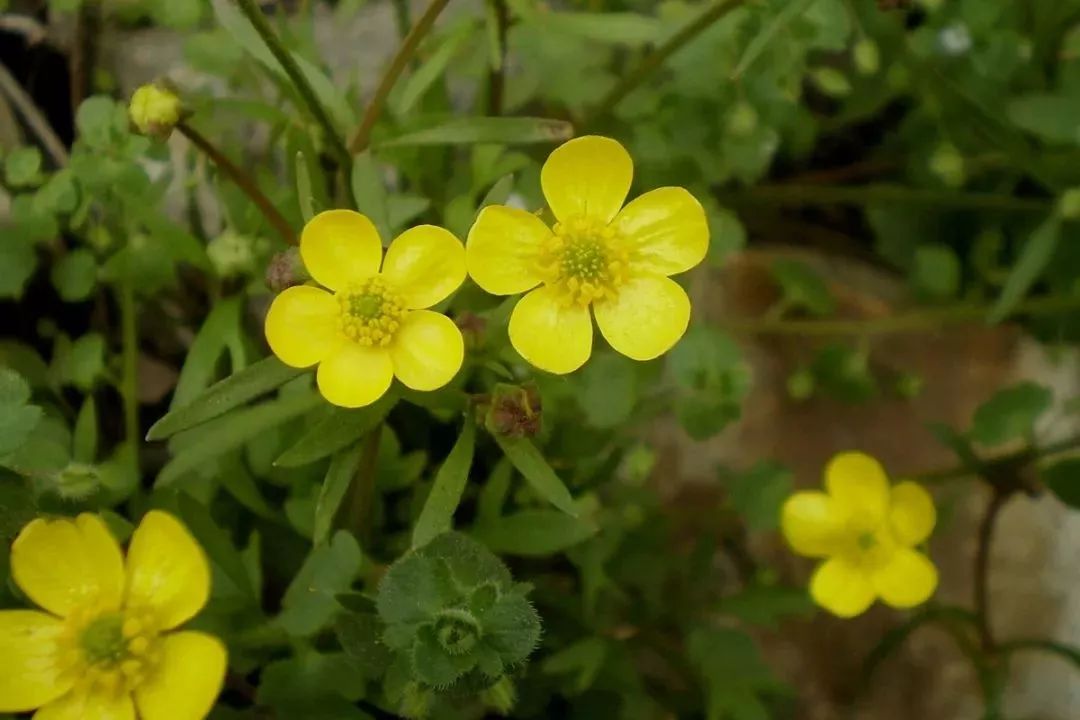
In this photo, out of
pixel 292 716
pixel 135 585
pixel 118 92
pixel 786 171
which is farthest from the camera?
pixel 786 171

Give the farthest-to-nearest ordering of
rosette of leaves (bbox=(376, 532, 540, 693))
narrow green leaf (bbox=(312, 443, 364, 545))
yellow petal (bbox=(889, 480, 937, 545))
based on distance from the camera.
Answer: yellow petal (bbox=(889, 480, 937, 545))
narrow green leaf (bbox=(312, 443, 364, 545))
rosette of leaves (bbox=(376, 532, 540, 693))

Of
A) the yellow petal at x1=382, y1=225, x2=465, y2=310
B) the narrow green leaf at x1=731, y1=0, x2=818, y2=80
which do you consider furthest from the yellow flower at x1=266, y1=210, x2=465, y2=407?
the narrow green leaf at x1=731, y1=0, x2=818, y2=80

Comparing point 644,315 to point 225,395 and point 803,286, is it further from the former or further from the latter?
point 803,286

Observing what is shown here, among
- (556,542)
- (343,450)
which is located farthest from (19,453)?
(556,542)

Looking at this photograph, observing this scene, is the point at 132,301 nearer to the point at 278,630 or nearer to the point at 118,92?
the point at 278,630

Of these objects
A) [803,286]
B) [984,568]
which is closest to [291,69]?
[803,286]

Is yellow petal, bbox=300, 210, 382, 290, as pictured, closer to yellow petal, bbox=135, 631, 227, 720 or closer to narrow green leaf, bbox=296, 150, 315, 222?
narrow green leaf, bbox=296, 150, 315, 222
